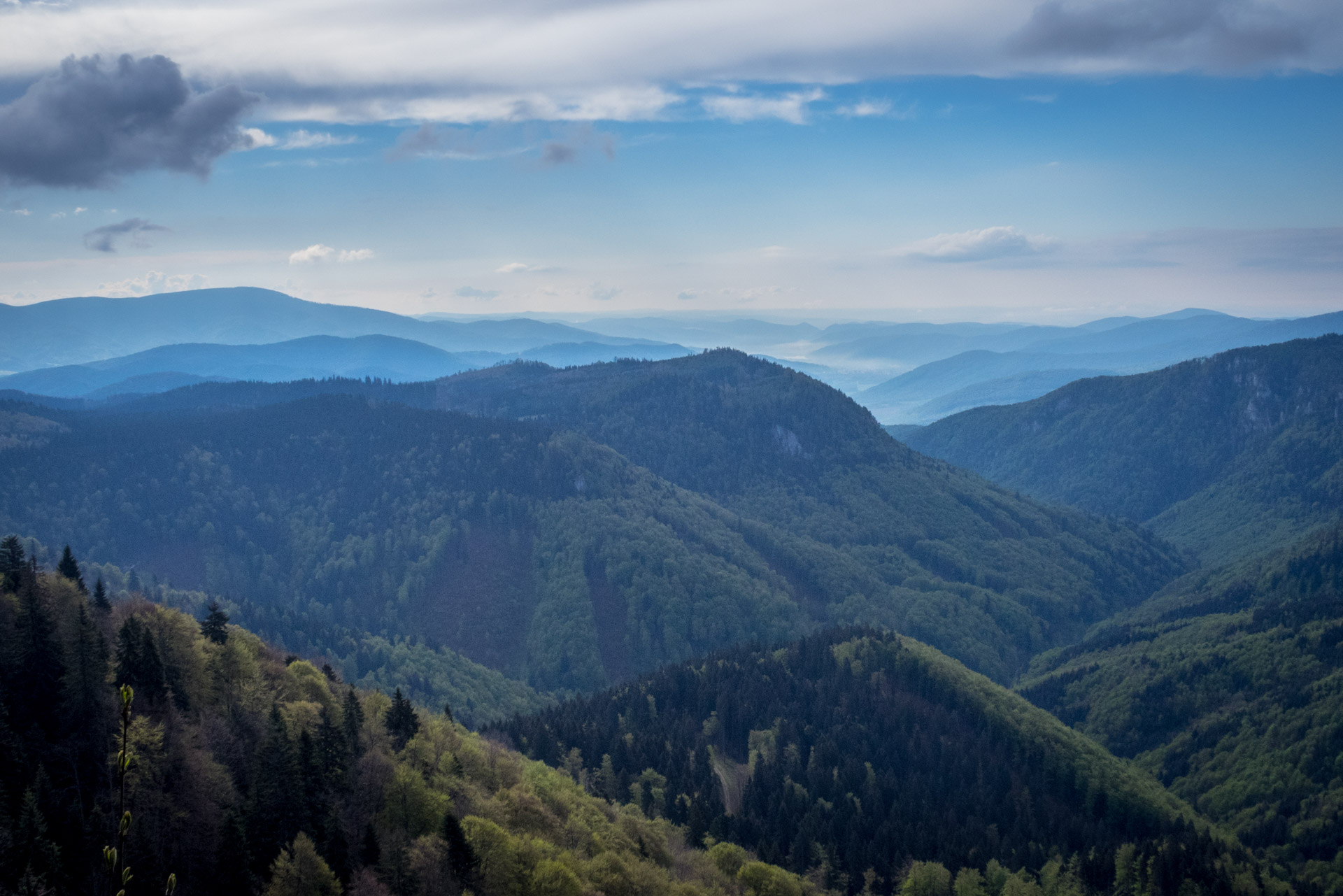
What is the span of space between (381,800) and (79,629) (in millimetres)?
27353

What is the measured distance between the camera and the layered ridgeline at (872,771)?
123312 millimetres

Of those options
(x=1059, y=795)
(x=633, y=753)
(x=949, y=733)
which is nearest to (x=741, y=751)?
(x=633, y=753)

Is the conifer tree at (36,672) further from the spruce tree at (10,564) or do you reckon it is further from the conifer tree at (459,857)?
the conifer tree at (459,857)

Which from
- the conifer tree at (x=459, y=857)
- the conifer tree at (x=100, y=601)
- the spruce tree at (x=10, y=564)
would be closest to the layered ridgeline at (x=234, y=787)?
the conifer tree at (x=459, y=857)

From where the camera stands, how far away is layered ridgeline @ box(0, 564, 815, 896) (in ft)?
190

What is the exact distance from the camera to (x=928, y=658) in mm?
189500

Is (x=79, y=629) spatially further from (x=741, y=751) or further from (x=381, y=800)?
(x=741, y=751)

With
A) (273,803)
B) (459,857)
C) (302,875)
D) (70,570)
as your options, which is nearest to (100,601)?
(70,570)

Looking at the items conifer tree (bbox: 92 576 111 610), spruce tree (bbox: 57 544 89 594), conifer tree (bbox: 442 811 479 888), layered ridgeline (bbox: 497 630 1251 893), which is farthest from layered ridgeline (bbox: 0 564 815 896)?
layered ridgeline (bbox: 497 630 1251 893)

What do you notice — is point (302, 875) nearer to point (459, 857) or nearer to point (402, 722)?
point (459, 857)

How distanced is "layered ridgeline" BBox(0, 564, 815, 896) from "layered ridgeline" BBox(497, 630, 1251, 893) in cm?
4063

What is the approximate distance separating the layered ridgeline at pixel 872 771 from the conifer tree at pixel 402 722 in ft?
146

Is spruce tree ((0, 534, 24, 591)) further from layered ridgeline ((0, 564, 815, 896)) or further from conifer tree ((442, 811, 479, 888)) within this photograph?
conifer tree ((442, 811, 479, 888))

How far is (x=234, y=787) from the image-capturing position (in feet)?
218
